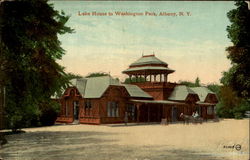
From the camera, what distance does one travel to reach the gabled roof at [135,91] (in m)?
37.3

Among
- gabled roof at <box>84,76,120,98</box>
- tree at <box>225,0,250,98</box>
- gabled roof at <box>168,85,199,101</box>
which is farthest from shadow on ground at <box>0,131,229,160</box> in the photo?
gabled roof at <box>168,85,199,101</box>

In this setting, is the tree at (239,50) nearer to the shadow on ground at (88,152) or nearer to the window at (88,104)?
the shadow on ground at (88,152)

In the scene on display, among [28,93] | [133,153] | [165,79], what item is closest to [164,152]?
[133,153]

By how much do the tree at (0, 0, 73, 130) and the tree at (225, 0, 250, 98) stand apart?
10181 mm

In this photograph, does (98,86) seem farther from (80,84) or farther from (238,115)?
(238,115)

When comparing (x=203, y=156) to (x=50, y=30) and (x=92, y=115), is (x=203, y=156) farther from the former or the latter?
A: (x=92, y=115)

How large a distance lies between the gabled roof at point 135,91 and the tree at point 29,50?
67.3ft

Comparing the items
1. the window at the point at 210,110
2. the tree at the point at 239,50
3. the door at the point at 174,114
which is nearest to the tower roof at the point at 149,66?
the door at the point at 174,114

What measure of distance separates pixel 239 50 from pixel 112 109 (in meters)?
15.6

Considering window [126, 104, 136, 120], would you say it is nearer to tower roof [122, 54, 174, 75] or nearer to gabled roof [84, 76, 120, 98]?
gabled roof [84, 76, 120, 98]

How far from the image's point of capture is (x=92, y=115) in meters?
32.3

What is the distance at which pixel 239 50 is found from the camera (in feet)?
67.8

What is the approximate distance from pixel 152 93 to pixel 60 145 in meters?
24.5

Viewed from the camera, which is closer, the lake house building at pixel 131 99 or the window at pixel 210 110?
the lake house building at pixel 131 99
